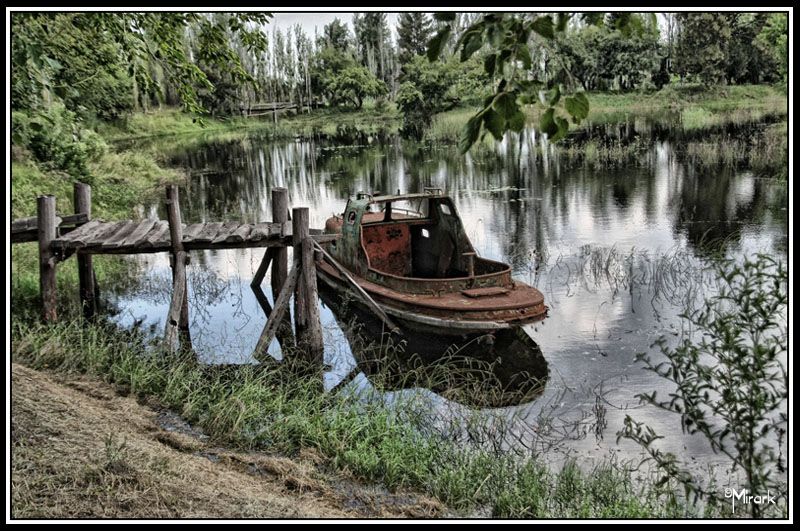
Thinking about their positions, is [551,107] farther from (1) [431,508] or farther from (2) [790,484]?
(1) [431,508]

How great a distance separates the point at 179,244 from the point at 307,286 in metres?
1.65

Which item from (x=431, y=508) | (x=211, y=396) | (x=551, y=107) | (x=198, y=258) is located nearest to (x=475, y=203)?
(x=198, y=258)

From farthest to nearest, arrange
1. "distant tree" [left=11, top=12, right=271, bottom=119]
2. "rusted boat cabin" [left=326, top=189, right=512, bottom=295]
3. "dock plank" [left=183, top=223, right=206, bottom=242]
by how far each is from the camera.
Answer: "rusted boat cabin" [left=326, top=189, right=512, bottom=295] → "dock plank" [left=183, top=223, right=206, bottom=242] → "distant tree" [left=11, top=12, right=271, bottom=119]

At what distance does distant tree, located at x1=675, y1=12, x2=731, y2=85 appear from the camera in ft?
65.1

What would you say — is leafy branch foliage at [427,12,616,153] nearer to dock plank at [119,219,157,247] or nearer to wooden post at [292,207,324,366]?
wooden post at [292,207,324,366]

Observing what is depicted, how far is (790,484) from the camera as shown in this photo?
470cm

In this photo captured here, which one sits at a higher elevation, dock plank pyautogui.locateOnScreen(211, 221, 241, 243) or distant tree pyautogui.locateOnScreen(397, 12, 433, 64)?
distant tree pyautogui.locateOnScreen(397, 12, 433, 64)

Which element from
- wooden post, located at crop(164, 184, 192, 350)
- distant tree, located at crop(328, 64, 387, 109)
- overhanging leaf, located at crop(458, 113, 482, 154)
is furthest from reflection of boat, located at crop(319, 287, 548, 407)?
distant tree, located at crop(328, 64, 387, 109)

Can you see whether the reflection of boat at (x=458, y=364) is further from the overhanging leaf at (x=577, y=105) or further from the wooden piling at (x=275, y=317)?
the overhanging leaf at (x=577, y=105)

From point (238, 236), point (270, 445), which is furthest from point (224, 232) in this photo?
point (270, 445)

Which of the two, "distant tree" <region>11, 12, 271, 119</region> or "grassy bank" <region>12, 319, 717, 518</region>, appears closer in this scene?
"grassy bank" <region>12, 319, 717, 518</region>

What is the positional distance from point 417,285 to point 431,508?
5436 millimetres

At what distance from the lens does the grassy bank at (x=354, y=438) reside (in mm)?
5973

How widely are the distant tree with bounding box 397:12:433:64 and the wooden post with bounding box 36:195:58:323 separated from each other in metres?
6.60
